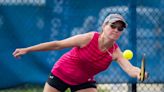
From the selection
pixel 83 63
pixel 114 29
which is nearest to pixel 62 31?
pixel 83 63

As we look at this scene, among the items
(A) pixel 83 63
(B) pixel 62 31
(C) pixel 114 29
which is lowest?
(A) pixel 83 63

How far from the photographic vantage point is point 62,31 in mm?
6980

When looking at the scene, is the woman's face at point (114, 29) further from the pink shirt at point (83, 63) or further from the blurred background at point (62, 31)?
the blurred background at point (62, 31)

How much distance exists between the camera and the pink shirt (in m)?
5.38

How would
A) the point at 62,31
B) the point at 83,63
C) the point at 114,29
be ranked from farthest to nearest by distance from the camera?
the point at 62,31
the point at 83,63
the point at 114,29

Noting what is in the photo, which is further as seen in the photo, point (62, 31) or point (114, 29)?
point (62, 31)

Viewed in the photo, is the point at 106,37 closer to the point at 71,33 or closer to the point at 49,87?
the point at 49,87

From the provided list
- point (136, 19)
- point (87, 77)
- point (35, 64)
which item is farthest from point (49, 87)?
point (136, 19)

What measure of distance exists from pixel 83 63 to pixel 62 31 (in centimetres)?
157

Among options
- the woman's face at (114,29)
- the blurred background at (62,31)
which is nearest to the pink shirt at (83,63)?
the woman's face at (114,29)

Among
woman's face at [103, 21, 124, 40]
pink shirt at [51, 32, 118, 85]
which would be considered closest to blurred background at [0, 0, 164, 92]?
pink shirt at [51, 32, 118, 85]

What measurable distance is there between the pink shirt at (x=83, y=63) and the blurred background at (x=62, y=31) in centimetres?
145

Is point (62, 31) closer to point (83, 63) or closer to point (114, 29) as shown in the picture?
point (83, 63)

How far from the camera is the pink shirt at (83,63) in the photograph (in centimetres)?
538
